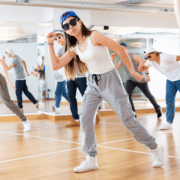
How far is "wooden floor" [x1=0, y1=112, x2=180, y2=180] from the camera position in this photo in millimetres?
2703

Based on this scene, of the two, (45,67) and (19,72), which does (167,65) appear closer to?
(45,67)

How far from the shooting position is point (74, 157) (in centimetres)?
341

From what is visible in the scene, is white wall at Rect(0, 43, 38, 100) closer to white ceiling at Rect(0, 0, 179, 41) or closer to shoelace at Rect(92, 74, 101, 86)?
white ceiling at Rect(0, 0, 179, 41)

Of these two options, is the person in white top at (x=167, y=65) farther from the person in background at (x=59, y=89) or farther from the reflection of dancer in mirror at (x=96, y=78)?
the person in background at (x=59, y=89)

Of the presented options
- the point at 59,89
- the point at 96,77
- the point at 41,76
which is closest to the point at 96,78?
the point at 96,77

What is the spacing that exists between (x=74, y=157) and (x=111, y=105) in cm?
95

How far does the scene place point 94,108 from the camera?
2.82 metres

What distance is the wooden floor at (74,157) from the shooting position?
270cm

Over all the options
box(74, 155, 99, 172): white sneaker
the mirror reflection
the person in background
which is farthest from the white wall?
box(74, 155, 99, 172): white sneaker

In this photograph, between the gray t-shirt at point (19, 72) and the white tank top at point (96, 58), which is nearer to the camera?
the white tank top at point (96, 58)

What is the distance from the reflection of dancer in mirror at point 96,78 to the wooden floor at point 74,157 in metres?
0.17

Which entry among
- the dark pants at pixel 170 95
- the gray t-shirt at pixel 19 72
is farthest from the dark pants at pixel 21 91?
the dark pants at pixel 170 95

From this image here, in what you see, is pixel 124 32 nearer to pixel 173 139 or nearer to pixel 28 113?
pixel 28 113

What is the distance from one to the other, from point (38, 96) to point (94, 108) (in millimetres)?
5372
